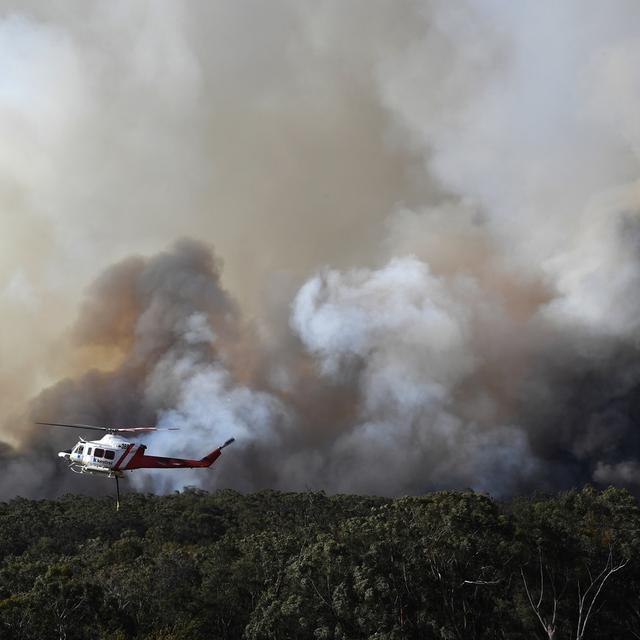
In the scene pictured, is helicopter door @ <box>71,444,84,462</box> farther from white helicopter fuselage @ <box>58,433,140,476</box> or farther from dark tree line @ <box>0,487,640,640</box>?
dark tree line @ <box>0,487,640,640</box>

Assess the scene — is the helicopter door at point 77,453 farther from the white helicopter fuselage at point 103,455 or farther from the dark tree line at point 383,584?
the dark tree line at point 383,584

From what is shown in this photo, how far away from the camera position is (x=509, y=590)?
71188 millimetres

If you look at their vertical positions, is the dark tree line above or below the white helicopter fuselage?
below

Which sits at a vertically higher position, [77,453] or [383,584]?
[77,453]

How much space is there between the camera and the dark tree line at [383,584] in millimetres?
61562

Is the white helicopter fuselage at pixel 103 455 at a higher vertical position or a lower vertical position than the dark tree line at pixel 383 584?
higher

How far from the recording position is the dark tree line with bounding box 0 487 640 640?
6156 cm

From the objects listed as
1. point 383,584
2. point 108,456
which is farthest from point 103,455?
point 383,584

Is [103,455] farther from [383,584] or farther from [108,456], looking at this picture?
[383,584]

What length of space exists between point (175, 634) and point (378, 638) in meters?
17.2

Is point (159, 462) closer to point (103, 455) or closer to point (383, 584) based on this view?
point (103, 455)

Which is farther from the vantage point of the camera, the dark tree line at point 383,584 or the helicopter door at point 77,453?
the helicopter door at point 77,453

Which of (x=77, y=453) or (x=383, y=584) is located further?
(x=77, y=453)

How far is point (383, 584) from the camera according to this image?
202 feet
